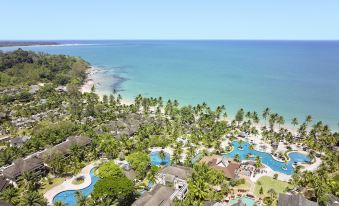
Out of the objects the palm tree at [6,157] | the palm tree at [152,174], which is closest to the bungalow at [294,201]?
the palm tree at [152,174]

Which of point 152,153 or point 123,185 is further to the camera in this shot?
point 152,153

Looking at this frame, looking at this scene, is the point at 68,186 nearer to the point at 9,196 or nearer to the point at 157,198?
the point at 9,196

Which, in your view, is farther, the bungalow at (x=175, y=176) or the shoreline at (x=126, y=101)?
the shoreline at (x=126, y=101)

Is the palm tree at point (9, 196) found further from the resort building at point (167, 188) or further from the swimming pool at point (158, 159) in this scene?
the swimming pool at point (158, 159)

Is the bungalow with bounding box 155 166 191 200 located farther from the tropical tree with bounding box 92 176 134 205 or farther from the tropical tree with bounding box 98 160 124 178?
the tropical tree with bounding box 92 176 134 205

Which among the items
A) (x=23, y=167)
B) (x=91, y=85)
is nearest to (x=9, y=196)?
(x=23, y=167)

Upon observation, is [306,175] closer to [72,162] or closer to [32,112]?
[72,162]

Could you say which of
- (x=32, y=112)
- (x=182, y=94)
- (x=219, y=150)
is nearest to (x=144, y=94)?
(x=182, y=94)
